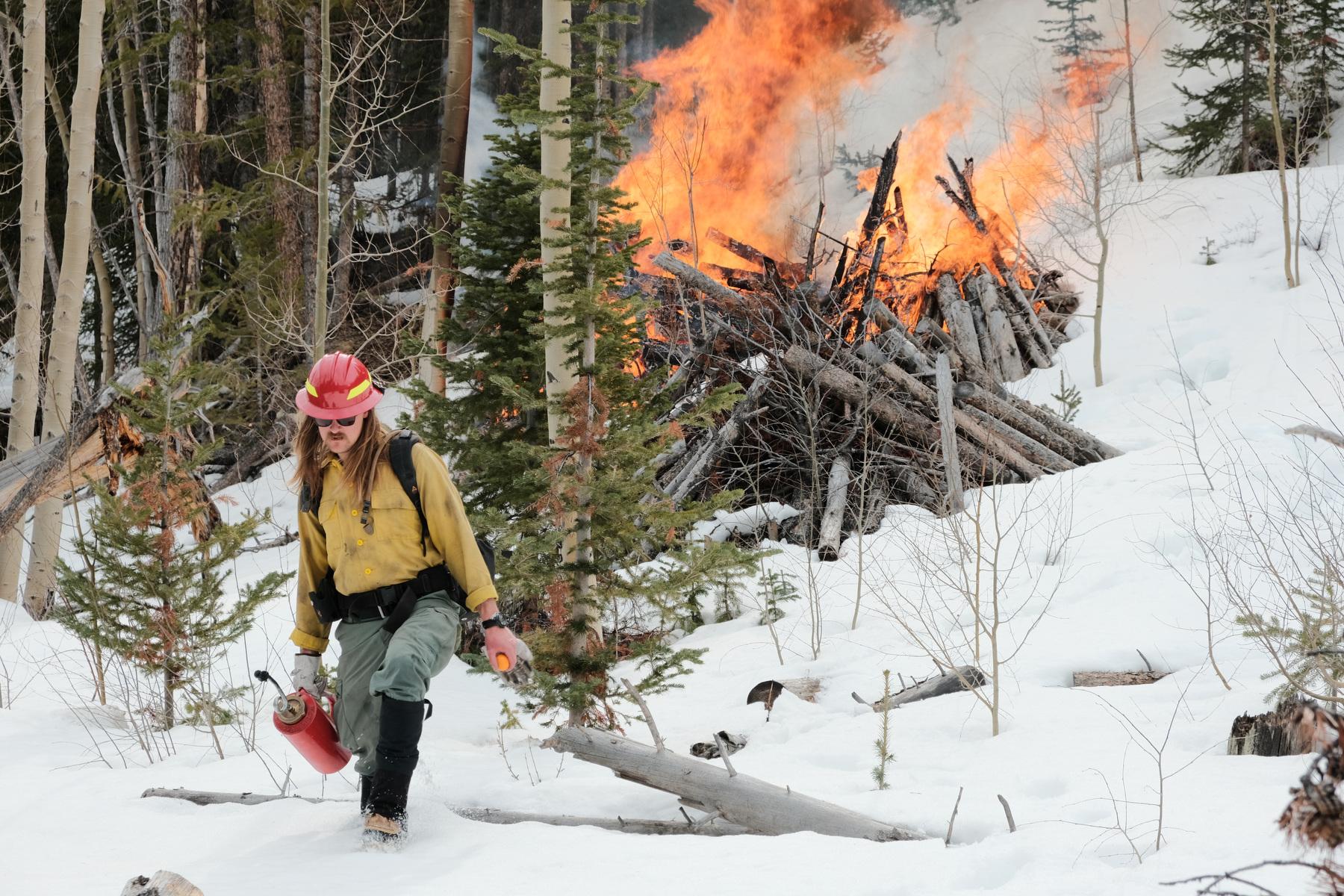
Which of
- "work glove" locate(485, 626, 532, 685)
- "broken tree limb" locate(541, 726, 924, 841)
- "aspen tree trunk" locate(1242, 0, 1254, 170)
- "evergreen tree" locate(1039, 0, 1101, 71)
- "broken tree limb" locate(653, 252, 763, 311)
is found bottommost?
"broken tree limb" locate(541, 726, 924, 841)

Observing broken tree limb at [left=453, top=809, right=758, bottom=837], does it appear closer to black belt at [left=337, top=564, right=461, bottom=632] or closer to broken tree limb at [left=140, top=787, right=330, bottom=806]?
broken tree limb at [left=140, top=787, right=330, bottom=806]

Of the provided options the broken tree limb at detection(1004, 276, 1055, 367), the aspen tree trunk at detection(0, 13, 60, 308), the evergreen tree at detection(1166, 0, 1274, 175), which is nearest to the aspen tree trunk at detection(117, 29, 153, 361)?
the aspen tree trunk at detection(0, 13, 60, 308)

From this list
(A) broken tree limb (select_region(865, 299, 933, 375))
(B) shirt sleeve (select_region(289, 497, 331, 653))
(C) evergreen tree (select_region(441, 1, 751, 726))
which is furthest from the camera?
(A) broken tree limb (select_region(865, 299, 933, 375))

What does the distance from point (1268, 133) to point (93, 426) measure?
1950 centimetres

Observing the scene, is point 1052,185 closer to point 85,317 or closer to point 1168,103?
point 1168,103

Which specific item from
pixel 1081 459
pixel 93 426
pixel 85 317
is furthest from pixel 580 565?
pixel 85 317

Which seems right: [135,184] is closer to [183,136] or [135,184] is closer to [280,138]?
[280,138]

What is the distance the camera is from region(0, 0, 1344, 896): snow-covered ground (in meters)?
3.37

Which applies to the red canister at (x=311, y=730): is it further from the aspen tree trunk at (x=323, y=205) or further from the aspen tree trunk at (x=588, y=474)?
the aspen tree trunk at (x=323, y=205)

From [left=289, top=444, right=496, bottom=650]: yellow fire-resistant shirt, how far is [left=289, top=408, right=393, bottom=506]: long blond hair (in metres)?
0.03

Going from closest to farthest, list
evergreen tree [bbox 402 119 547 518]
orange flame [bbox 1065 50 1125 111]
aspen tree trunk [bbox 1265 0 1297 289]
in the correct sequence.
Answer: evergreen tree [bbox 402 119 547 518]
aspen tree trunk [bbox 1265 0 1297 289]
orange flame [bbox 1065 50 1125 111]

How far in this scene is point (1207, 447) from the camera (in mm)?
10648

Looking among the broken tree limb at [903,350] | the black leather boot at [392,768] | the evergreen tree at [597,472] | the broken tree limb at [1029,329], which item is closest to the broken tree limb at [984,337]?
the broken tree limb at [1029,329]

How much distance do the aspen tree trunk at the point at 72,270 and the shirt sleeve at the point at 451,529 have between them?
8729mm
